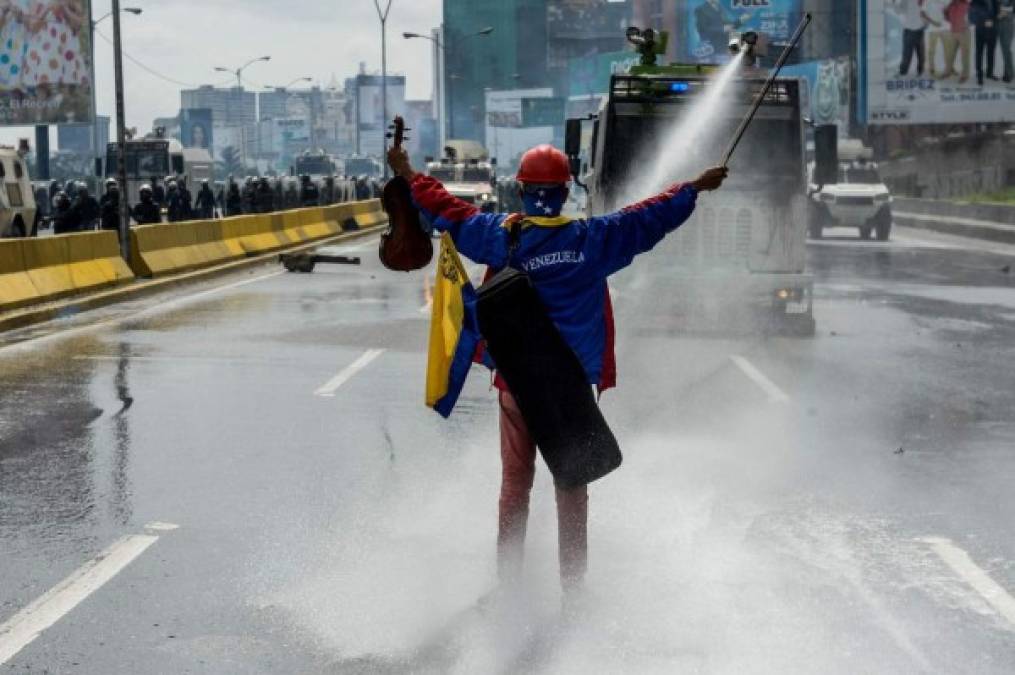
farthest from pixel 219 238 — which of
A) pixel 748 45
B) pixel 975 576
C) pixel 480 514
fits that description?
pixel 975 576

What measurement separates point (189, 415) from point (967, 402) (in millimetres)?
5635

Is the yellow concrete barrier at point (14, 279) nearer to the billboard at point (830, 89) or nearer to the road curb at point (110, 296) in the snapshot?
the road curb at point (110, 296)

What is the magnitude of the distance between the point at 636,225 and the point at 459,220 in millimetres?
650

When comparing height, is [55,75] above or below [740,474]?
above

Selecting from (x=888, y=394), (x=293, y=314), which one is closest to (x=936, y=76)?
(x=293, y=314)

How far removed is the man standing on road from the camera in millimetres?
6133

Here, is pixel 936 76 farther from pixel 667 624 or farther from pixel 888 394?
pixel 667 624

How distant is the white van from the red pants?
90.0 feet

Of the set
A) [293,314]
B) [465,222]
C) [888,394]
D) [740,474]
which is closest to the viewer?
[465,222]

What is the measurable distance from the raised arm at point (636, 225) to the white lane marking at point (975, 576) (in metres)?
1.95

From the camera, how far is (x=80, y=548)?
24.7ft

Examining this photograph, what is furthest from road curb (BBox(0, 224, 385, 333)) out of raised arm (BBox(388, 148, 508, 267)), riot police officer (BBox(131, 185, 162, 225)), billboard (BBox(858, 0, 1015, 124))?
billboard (BBox(858, 0, 1015, 124))

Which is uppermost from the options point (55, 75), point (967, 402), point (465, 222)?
point (55, 75)

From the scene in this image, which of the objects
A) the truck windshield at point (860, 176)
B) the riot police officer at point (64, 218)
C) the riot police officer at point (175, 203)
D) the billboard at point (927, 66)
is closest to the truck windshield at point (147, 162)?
the riot police officer at point (175, 203)
